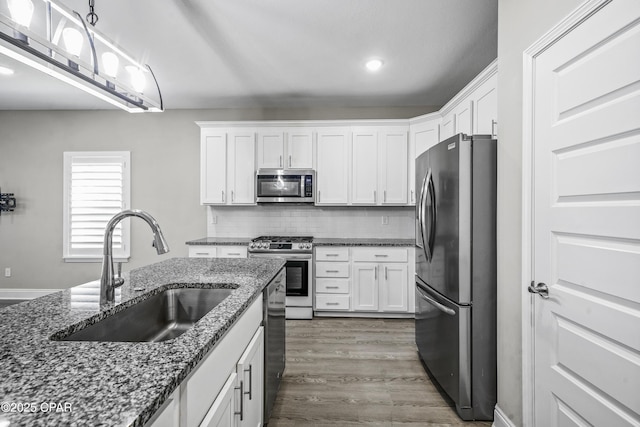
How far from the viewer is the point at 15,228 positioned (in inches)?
189

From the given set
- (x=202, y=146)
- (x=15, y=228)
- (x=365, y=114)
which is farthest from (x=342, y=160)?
(x=15, y=228)

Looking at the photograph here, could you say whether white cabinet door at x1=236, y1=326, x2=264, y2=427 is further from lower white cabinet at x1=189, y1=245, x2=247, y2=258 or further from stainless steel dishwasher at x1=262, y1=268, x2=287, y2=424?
lower white cabinet at x1=189, y1=245, x2=247, y2=258

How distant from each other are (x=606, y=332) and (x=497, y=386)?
0.98m

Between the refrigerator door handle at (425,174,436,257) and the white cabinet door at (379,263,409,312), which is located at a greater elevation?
the refrigerator door handle at (425,174,436,257)

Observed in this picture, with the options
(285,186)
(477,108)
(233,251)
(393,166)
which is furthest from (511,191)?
(233,251)

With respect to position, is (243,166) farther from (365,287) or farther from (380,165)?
(365,287)

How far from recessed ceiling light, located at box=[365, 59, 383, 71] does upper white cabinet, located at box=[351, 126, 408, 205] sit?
2.93 ft

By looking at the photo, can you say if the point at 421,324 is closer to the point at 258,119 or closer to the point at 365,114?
the point at 365,114

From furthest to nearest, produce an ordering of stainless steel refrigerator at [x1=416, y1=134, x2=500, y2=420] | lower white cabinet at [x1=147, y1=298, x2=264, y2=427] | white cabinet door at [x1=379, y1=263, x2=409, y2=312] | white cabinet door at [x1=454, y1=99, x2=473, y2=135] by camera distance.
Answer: white cabinet door at [x1=379, y1=263, x2=409, y2=312] < white cabinet door at [x1=454, y1=99, x2=473, y2=135] < stainless steel refrigerator at [x1=416, y1=134, x2=500, y2=420] < lower white cabinet at [x1=147, y1=298, x2=264, y2=427]

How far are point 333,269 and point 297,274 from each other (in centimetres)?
44

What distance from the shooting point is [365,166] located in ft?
13.6

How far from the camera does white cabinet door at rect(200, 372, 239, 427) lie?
1.01 meters

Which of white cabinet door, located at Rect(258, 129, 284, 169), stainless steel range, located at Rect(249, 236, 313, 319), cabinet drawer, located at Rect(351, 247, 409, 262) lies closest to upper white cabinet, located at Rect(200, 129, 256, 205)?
white cabinet door, located at Rect(258, 129, 284, 169)

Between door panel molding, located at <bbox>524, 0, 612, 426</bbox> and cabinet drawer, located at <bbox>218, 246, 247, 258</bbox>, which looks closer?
door panel molding, located at <bbox>524, 0, 612, 426</bbox>
